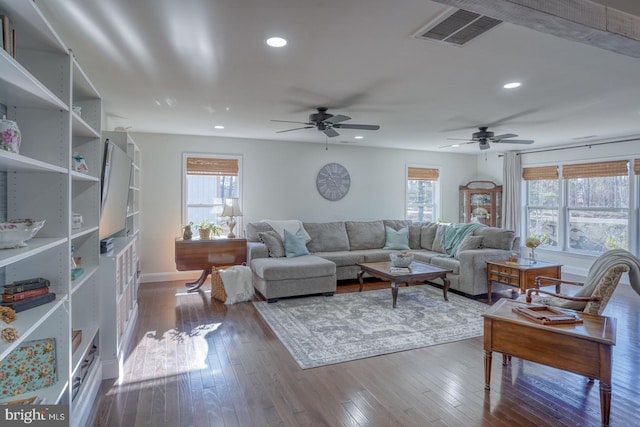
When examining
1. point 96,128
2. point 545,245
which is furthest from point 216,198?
point 545,245

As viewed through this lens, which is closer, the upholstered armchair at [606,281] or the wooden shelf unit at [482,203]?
the upholstered armchair at [606,281]

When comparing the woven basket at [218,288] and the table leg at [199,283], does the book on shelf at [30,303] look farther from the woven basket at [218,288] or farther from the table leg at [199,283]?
the table leg at [199,283]

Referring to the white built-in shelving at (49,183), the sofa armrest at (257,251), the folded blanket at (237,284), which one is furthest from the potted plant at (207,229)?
the white built-in shelving at (49,183)

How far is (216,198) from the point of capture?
602 cm

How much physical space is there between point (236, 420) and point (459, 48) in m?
2.84

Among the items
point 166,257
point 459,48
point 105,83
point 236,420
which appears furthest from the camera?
point 166,257

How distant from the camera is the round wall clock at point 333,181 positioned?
22.0ft

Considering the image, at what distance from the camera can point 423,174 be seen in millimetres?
7719

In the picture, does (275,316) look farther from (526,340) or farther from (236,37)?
(236,37)

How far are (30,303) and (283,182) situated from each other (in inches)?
194

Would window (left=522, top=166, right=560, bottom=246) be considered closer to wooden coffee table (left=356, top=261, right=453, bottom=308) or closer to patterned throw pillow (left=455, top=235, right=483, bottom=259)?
patterned throw pillow (left=455, top=235, right=483, bottom=259)

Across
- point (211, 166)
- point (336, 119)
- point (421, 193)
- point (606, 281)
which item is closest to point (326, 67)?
point (336, 119)

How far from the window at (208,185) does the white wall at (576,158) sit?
18.8ft

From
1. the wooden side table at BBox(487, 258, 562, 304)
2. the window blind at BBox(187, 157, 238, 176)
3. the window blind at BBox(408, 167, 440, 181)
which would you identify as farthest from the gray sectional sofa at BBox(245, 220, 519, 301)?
the window blind at BBox(408, 167, 440, 181)
